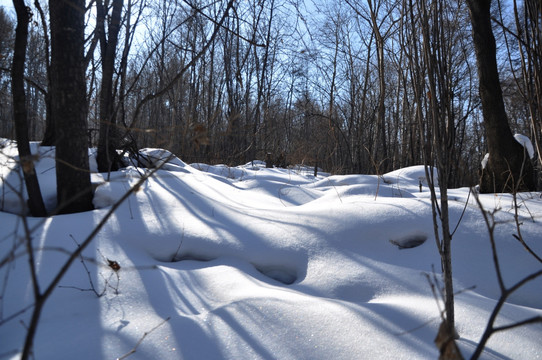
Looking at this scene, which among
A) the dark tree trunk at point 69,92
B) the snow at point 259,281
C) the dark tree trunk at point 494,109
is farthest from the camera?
the dark tree trunk at point 494,109

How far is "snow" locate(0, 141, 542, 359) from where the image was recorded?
1179mm

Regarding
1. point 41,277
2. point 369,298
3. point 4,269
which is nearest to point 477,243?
point 369,298

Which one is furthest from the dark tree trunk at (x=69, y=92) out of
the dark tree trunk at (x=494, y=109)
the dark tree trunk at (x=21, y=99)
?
the dark tree trunk at (x=494, y=109)

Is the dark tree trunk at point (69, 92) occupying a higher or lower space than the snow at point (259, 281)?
higher

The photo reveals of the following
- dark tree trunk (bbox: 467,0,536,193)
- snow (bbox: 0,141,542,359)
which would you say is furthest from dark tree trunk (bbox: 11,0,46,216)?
dark tree trunk (bbox: 467,0,536,193)

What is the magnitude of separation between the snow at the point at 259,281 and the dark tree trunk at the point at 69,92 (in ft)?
0.82

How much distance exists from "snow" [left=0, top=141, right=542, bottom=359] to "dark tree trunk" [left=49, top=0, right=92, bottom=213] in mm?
249

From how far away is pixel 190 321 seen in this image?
4.26 ft

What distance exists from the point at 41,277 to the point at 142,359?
77 cm

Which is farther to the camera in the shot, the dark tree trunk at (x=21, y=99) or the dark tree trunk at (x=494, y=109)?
the dark tree trunk at (x=494, y=109)

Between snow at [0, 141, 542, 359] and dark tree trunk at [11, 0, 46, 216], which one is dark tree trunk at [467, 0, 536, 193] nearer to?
snow at [0, 141, 542, 359]

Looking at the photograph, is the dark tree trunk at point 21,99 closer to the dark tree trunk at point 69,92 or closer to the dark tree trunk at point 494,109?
the dark tree trunk at point 69,92

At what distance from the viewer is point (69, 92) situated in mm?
2377

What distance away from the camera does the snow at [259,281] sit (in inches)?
46.4
